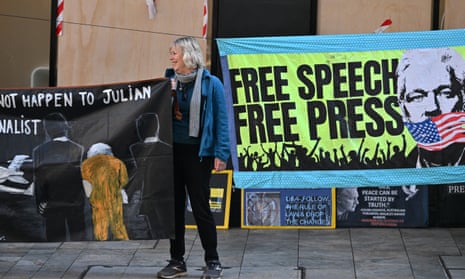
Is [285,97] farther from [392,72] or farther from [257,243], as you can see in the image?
[257,243]

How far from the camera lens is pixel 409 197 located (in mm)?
9219

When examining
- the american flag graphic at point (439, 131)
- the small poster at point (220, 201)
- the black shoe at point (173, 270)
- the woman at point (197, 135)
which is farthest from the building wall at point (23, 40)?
the american flag graphic at point (439, 131)

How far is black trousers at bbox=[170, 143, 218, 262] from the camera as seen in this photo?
7.18 meters

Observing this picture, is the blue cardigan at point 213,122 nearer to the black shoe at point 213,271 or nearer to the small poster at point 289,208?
the black shoe at point 213,271

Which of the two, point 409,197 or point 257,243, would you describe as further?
point 409,197

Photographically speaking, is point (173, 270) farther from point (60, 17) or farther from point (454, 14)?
point (454, 14)

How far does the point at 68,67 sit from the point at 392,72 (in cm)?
327

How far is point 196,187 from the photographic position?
7.17 metres

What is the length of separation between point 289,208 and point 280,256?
1.23 metres

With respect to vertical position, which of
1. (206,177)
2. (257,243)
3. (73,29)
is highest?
(73,29)

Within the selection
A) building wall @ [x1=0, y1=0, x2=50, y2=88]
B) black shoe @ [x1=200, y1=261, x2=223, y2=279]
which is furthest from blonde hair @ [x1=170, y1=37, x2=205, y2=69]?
building wall @ [x1=0, y1=0, x2=50, y2=88]

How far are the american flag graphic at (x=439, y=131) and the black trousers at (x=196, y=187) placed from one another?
1.78 m

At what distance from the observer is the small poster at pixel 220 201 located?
9.20 meters

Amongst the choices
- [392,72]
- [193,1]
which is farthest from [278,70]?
[193,1]
